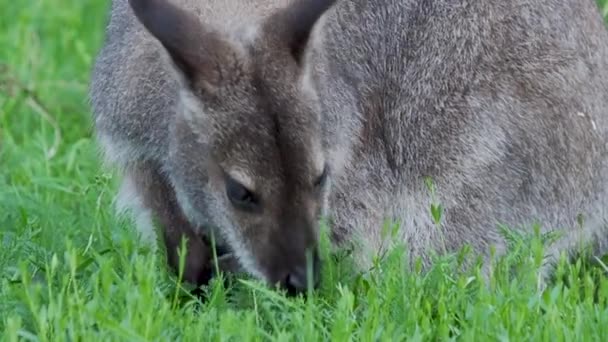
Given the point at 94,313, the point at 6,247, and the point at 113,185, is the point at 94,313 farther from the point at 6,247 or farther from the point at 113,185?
the point at 113,185

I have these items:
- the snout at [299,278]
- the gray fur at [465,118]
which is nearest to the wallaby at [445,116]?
the gray fur at [465,118]

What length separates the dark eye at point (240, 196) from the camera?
5043 mm

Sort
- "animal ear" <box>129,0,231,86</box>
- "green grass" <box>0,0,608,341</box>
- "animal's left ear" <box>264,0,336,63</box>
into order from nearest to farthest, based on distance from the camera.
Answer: "green grass" <box>0,0,608,341</box> → "animal ear" <box>129,0,231,86</box> → "animal's left ear" <box>264,0,336,63</box>

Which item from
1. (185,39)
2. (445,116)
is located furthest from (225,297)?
A: (445,116)

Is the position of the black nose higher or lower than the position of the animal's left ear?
lower

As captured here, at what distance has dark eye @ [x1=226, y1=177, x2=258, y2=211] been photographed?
504 cm

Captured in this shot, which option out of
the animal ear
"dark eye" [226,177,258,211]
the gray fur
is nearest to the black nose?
"dark eye" [226,177,258,211]

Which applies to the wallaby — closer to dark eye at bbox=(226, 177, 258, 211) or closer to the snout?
dark eye at bbox=(226, 177, 258, 211)

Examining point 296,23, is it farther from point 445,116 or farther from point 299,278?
point 445,116

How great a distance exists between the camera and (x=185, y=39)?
5.00 metres

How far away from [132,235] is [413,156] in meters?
1.09

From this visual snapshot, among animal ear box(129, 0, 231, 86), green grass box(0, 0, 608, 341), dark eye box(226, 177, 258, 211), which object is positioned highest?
animal ear box(129, 0, 231, 86)

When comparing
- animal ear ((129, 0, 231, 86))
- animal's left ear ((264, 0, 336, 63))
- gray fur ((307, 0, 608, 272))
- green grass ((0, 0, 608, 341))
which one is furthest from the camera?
gray fur ((307, 0, 608, 272))

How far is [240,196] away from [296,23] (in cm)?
59
